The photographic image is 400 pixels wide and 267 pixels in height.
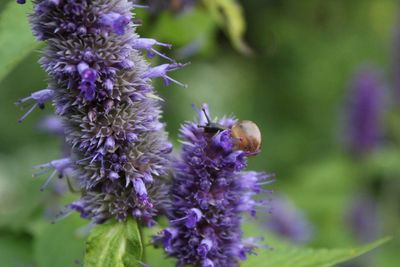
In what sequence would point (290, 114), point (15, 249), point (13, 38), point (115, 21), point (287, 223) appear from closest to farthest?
1. point (115, 21)
2. point (13, 38)
3. point (15, 249)
4. point (287, 223)
5. point (290, 114)

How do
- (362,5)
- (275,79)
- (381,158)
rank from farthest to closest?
(362,5) → (275,79) → (381,158)

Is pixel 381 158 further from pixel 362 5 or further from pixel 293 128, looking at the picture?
pixel 362 5

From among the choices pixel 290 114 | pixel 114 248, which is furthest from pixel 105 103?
pixel 290 114

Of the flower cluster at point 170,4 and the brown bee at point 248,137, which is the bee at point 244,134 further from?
the flower cluster at point 170,4

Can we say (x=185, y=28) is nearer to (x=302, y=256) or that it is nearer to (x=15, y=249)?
(x=15, y=249)

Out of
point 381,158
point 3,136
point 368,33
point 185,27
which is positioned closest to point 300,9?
point 368,33
